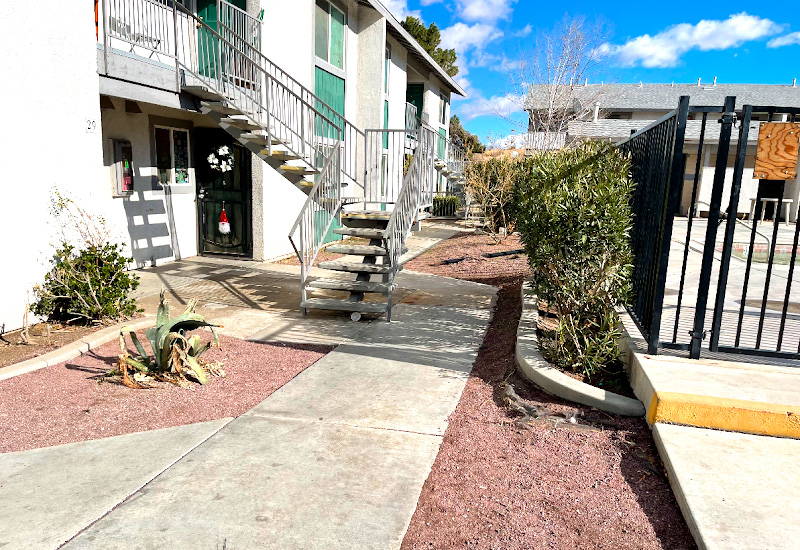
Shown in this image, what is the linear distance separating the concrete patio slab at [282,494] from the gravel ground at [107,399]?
22.6 inches

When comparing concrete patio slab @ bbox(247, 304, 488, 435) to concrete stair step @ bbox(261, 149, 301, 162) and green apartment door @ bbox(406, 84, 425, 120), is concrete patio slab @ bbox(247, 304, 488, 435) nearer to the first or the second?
concrete stair step @ bbox(261, 149, 301, 162)

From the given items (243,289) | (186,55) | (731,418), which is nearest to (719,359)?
(731,418)

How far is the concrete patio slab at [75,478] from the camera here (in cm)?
276

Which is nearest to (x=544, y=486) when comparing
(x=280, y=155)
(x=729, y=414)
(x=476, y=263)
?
(x=729, y=414)

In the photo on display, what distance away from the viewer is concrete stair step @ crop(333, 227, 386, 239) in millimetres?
7484

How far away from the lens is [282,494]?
3.07 metres

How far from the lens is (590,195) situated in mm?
4395

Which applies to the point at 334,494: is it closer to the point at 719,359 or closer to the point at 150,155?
the point at 719,359

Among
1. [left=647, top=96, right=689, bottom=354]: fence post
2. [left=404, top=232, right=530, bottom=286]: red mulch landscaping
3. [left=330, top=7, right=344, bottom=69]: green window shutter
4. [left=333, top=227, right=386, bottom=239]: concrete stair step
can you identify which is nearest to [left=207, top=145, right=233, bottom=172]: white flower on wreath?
[left=404, top=232, right=530, bottom=286]: red mulch landscaping

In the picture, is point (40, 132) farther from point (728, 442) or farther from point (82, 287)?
point (728, 442)

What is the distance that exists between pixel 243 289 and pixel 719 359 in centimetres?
633

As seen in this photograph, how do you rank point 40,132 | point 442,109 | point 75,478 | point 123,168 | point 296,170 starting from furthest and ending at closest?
point 442,109
point 123,168
point 296,170
point 40,132
point 75,478

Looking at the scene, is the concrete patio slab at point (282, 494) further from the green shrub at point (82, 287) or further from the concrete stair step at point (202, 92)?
the concrete stair step at point (202, 92)

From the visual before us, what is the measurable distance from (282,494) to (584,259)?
2.79 m
